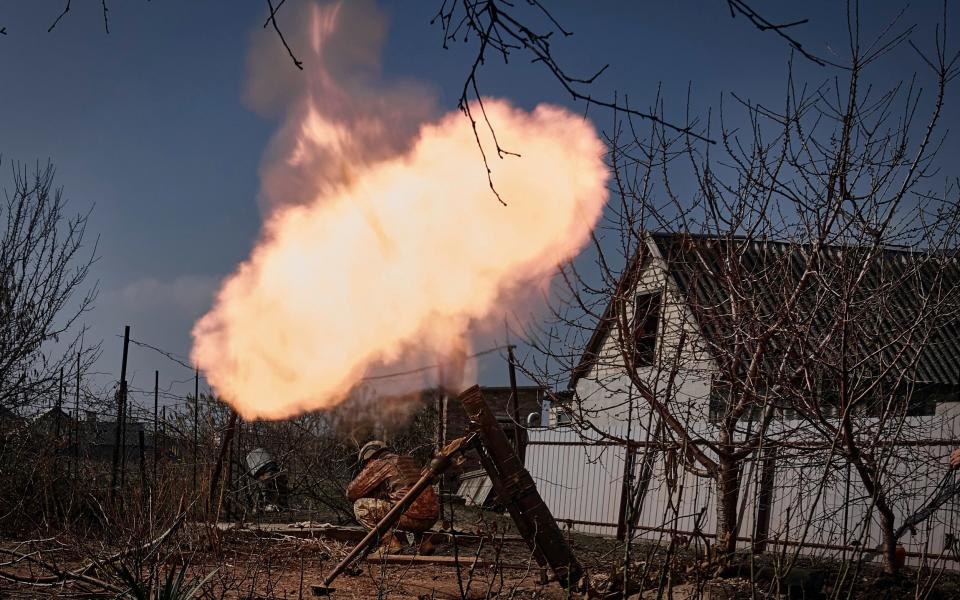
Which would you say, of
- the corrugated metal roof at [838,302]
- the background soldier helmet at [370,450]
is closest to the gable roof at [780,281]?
the corrugated metal roof at [838,302]

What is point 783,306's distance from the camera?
23.1 ft

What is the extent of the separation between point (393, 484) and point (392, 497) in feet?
0.59

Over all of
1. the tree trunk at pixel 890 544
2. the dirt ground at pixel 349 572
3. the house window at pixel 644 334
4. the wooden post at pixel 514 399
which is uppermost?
the house window at pixel 644 334

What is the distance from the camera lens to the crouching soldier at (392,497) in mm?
11852

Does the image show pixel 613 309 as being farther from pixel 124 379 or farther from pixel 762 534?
pixel 124 379

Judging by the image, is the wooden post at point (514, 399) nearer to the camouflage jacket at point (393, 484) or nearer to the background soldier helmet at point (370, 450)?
the camouflage jacket at point (393, 484)

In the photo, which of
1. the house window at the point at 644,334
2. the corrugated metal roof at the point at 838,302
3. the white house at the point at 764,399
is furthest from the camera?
the house window at the point at 644,334

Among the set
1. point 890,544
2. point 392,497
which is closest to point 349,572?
point 392,497

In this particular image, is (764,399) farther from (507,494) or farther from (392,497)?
(392,497)

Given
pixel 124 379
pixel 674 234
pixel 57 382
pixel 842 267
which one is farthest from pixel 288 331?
pixel 842 267

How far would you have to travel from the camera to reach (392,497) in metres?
11.9

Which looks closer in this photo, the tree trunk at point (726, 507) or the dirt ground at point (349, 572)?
the dirt ground at point (349, 572)

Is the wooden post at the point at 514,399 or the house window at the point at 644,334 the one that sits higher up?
the house window at the point at 644,334

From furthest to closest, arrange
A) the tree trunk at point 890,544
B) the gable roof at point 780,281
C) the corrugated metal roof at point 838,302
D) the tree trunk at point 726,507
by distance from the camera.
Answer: the tree trunk at point 726,507, the tree trunk at point 890,544, the gable roof at point 780,281, the corrugated metal roof at point 838,302
